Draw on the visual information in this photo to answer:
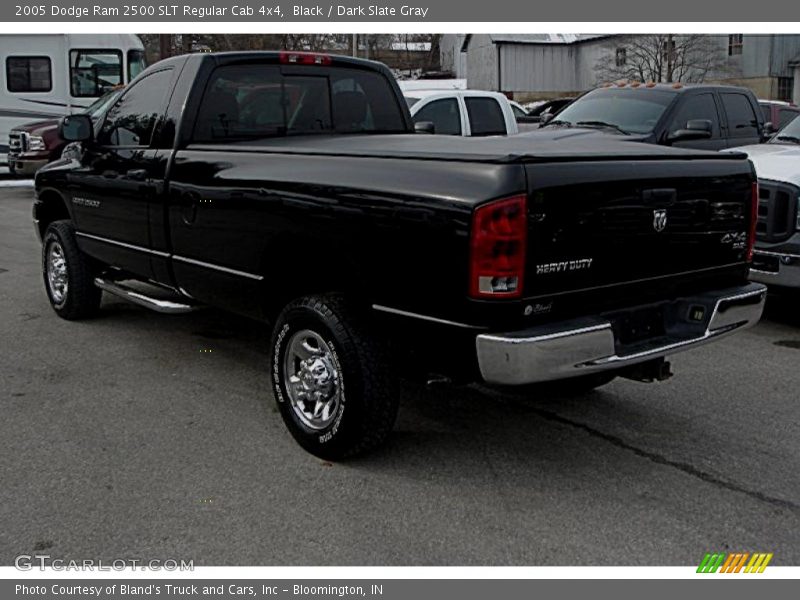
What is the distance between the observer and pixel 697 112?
9656 millimetres

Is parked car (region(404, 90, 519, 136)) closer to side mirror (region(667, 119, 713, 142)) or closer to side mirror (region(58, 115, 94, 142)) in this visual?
side mirror (region(667, 119, 713, 142))

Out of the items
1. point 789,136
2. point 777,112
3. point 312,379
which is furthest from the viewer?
point 777,112

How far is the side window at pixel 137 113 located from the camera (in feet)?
18.2

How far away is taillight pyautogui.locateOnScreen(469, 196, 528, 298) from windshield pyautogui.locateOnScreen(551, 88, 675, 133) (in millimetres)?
6302

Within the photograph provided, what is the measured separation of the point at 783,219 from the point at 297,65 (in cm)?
392

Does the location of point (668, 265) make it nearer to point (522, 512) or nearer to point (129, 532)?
point (522, 512)

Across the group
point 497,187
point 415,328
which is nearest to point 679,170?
point 497,187

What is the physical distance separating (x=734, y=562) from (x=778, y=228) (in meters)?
4.14

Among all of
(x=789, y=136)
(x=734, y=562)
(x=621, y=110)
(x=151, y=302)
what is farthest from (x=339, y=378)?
(x=621, y=110)

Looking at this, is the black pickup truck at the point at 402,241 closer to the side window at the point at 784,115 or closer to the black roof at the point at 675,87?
the black roof at the point at 675,87

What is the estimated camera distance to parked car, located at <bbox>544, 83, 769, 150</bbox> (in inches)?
361

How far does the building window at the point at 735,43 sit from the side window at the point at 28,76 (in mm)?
38944

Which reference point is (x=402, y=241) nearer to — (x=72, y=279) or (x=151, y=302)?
(x=151, y=302)

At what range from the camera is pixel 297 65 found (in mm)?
5566
